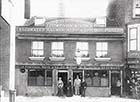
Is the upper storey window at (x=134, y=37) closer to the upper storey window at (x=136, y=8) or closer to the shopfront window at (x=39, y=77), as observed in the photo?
the upper storey window at (x=136, y=8)

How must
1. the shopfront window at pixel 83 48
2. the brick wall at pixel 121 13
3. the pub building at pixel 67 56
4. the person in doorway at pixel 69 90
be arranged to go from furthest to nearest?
the shopfront window at pixel 83 48
the pub building at pixel 67 56
the brick wall at pixel 121 13
the person in doorway at pixel 69 90

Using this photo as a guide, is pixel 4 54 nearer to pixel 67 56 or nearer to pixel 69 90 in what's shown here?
pixel 67 56

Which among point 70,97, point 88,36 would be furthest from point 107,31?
point 70,97

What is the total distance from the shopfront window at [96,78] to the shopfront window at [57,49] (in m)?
2.57

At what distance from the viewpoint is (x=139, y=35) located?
22562mm

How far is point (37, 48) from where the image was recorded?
23.5 m

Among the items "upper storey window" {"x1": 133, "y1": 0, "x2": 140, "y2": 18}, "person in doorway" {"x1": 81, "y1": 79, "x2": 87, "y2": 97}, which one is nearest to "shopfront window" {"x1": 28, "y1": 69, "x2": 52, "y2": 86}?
"person in doorway" {"x1": 81, "y1": 79, "x2": 87, "y2": 97}

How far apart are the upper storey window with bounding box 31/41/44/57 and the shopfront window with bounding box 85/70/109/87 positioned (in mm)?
4007

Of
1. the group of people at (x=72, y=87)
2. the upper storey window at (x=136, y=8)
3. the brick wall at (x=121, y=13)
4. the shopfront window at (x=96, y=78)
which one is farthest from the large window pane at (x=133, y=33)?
the group of people at (x=72, y=87)

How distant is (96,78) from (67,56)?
294 cm

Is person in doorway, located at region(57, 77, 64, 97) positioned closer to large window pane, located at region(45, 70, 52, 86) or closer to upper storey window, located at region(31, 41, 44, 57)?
large window pane, located at region(45, 70, 52, 86)

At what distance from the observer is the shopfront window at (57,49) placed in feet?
77.2

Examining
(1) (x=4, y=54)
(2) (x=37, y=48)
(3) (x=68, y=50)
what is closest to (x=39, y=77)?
(2) (x=37, y=48)

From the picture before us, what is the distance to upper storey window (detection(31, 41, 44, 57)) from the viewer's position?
2348cm
